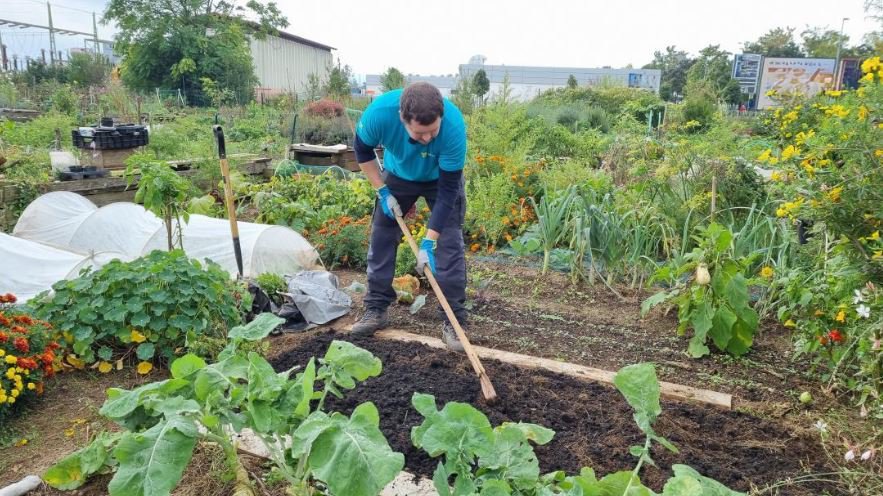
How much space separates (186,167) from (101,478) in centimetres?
590

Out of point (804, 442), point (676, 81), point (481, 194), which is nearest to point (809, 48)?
point (676, 81)

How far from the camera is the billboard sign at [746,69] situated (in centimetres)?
→ 2828

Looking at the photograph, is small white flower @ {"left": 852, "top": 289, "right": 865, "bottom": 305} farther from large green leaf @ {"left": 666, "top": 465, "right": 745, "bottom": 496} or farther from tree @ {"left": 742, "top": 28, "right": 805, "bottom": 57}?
tree @ {"left": 742, "top": 28, "right": 805, "bottom": 57}

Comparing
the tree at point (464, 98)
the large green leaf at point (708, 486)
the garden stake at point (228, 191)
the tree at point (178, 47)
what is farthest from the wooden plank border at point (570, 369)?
the tree at point (178, 47)

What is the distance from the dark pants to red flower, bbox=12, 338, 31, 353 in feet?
6.03

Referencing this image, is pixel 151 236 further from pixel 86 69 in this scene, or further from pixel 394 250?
pixel 86 69

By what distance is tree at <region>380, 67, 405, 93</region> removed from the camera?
17.9 meters

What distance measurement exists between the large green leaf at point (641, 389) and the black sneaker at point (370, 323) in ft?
7.10

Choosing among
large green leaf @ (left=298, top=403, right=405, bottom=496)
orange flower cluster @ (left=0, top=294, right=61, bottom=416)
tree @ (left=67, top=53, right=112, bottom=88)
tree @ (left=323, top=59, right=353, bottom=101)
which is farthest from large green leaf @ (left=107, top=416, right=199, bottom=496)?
tree @ (left=67, top=53, right=112, bottom=88)

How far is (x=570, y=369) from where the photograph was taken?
124 inches

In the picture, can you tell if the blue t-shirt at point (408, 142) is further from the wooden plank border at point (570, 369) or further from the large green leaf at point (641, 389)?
the large green leaf at point (641, 389)

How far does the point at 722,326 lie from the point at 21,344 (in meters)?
3.56

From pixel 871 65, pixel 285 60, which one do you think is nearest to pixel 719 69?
pixel 285 60

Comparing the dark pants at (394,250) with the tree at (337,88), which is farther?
the tree at (337,88)
